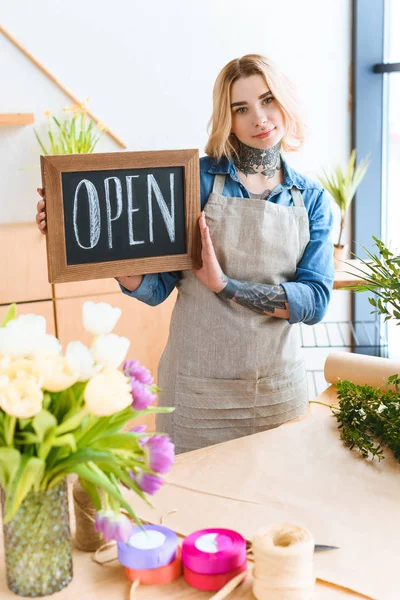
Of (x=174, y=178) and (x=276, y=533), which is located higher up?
(x=174, y=178)

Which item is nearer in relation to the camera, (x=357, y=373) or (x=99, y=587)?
(x=99, y=587)

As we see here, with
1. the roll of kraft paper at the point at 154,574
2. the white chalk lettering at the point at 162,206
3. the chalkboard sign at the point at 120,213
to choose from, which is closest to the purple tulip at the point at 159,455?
the roll of kraft paper at the point at 154,574

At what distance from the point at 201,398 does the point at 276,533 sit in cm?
92

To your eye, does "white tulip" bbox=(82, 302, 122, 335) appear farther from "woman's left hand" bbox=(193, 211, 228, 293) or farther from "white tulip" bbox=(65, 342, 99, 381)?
"woman's left hand" bbox=(193, 211, 228, 293)

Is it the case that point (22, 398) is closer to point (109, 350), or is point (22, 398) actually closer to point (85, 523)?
point (109, 350)

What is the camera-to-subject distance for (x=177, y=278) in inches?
83.4

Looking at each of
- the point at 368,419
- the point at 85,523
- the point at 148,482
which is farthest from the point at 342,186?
the point at 148,482

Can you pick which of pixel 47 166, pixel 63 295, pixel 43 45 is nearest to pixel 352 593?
pixel 47 166

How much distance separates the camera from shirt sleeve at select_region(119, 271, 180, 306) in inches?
79.0

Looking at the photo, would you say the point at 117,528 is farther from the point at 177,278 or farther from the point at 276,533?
the point at 177,278

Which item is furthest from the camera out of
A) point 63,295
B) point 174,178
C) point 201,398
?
point 63,295

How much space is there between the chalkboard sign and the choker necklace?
0.65ft

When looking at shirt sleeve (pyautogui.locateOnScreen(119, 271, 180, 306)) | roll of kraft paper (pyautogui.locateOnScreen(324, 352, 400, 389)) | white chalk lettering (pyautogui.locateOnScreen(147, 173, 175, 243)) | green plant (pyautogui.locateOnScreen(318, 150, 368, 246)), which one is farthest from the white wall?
roll of kraft paper (pyautogui.locateOnScreen(324, 352, 400, 389))

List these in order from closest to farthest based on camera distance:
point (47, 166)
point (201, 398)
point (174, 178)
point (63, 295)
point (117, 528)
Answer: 1. point (117, 528)
2. point (47, 166)
3. point (174, 178)
4. point (201, 398)
5. point (63, 295)
